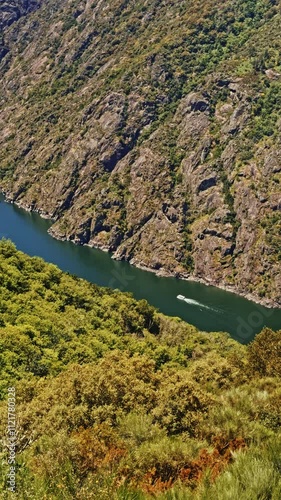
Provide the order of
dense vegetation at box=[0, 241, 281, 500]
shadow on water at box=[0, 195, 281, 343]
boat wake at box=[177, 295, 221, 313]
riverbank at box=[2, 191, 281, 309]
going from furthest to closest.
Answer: riverbank at box=[2, 191, 281, 309] → boat wake at box=[177, 295, 221, 313] → shadow on water at box=[0, 195, 281, 343] → dense vegetation at box=[0, 241, 281, 500]

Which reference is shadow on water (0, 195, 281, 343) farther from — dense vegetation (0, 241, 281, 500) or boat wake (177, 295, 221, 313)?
dense vegetation (0, 241, 281, 500)

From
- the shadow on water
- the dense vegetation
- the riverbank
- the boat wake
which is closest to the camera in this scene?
the dense vegetation

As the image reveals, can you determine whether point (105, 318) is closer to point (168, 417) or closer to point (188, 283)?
point (168, 417)

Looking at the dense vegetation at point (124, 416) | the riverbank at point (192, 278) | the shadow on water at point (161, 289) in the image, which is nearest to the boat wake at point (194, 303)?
the shadow on water at point (161, 289)

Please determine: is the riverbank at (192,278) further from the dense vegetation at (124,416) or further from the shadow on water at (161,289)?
the dense vegetation at (124,416)

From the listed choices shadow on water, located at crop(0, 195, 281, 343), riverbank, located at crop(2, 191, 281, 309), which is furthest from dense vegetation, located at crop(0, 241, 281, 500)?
riverbank, located at crop(2, 191, 281, 309)

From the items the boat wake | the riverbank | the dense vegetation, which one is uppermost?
the dense vegetation

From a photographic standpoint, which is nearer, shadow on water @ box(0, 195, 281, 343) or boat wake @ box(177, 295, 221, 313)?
shadow on water @ box(0, 195, 281, 343)
